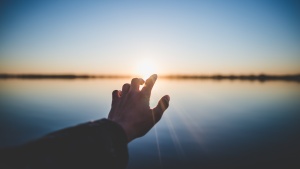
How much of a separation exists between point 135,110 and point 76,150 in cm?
101

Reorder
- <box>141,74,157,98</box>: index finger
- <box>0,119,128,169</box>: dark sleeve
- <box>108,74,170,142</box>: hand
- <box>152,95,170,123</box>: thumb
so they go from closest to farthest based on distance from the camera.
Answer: <box>0,119,128,169</box>: dark sleeve < <box>108,74,170,142</box>: hand < <box>152,95,170,123</box>: thumb < <box>141,74,157,98</box>: index finger

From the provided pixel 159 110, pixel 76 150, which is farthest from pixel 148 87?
pixel 76 150

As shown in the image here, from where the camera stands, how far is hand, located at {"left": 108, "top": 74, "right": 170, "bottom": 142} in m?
1.78

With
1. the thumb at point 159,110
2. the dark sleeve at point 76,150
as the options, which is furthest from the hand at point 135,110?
the dark sleeve at point 76,150

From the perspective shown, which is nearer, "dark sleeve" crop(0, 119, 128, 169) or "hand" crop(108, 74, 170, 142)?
"dark sleeve" crop(0, 119, 128, 169)

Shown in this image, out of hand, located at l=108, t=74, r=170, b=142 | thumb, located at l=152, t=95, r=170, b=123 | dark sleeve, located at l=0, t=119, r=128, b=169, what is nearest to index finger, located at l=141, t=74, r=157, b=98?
hand, located at l=108, t=74, r=170, b=142

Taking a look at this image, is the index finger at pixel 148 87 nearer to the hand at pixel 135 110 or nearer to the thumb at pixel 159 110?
the hand at pixel 135 110

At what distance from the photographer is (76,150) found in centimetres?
98

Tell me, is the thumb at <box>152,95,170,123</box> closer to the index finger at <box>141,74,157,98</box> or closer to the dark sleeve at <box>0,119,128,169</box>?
the index finger at <box>141,74,157,98</box>

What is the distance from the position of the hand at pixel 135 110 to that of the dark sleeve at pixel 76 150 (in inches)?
19.7

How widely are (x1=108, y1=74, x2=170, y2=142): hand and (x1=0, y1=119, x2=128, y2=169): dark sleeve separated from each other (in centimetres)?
50

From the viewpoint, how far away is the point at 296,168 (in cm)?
665

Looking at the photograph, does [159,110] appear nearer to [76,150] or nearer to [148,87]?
[148,87]

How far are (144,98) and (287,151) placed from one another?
838cm
